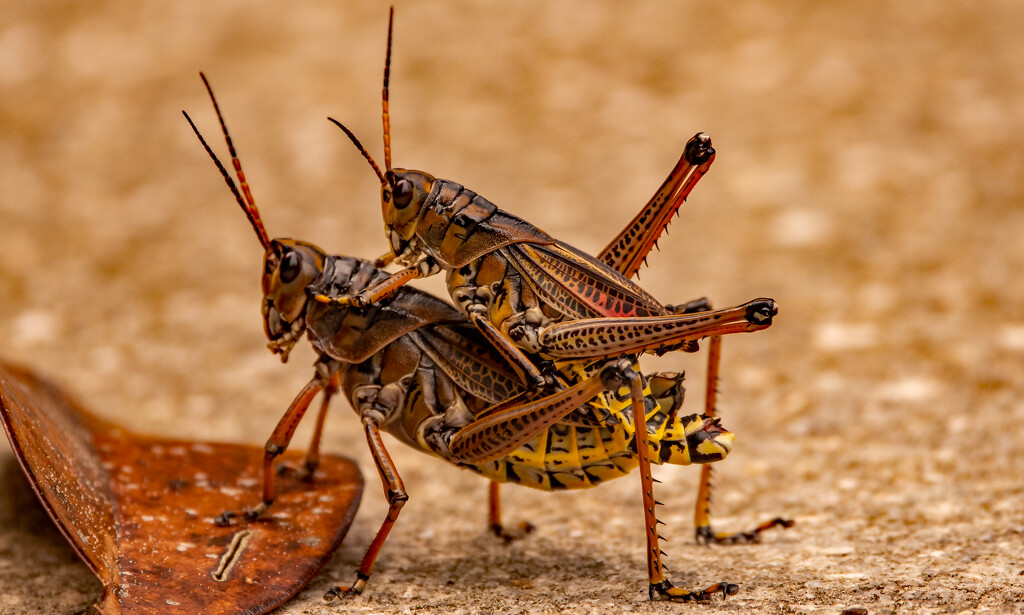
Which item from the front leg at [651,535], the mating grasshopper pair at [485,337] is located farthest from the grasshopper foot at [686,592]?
the mating grasshopper pair at [485,337]

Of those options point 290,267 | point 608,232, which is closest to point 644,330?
point 290,267

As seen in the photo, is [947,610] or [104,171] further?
[104,171]

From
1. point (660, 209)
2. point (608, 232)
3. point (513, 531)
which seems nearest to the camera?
point (660, 209)

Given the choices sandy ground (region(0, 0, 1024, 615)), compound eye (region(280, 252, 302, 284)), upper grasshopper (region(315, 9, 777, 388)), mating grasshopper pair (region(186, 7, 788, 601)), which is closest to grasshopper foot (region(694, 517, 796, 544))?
sandy ground (region(0, 0, 1024, 615))

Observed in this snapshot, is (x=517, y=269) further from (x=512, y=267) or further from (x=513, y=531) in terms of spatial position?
(x=513, y=531)

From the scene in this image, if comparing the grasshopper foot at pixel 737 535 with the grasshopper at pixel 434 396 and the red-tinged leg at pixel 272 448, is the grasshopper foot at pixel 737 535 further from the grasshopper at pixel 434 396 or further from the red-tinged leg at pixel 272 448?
the red-tinged leg at pixel 272 448

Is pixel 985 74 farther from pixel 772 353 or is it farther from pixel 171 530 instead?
pixel 171 530

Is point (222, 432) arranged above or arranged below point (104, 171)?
below

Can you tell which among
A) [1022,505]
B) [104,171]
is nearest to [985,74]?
[1022,505]
